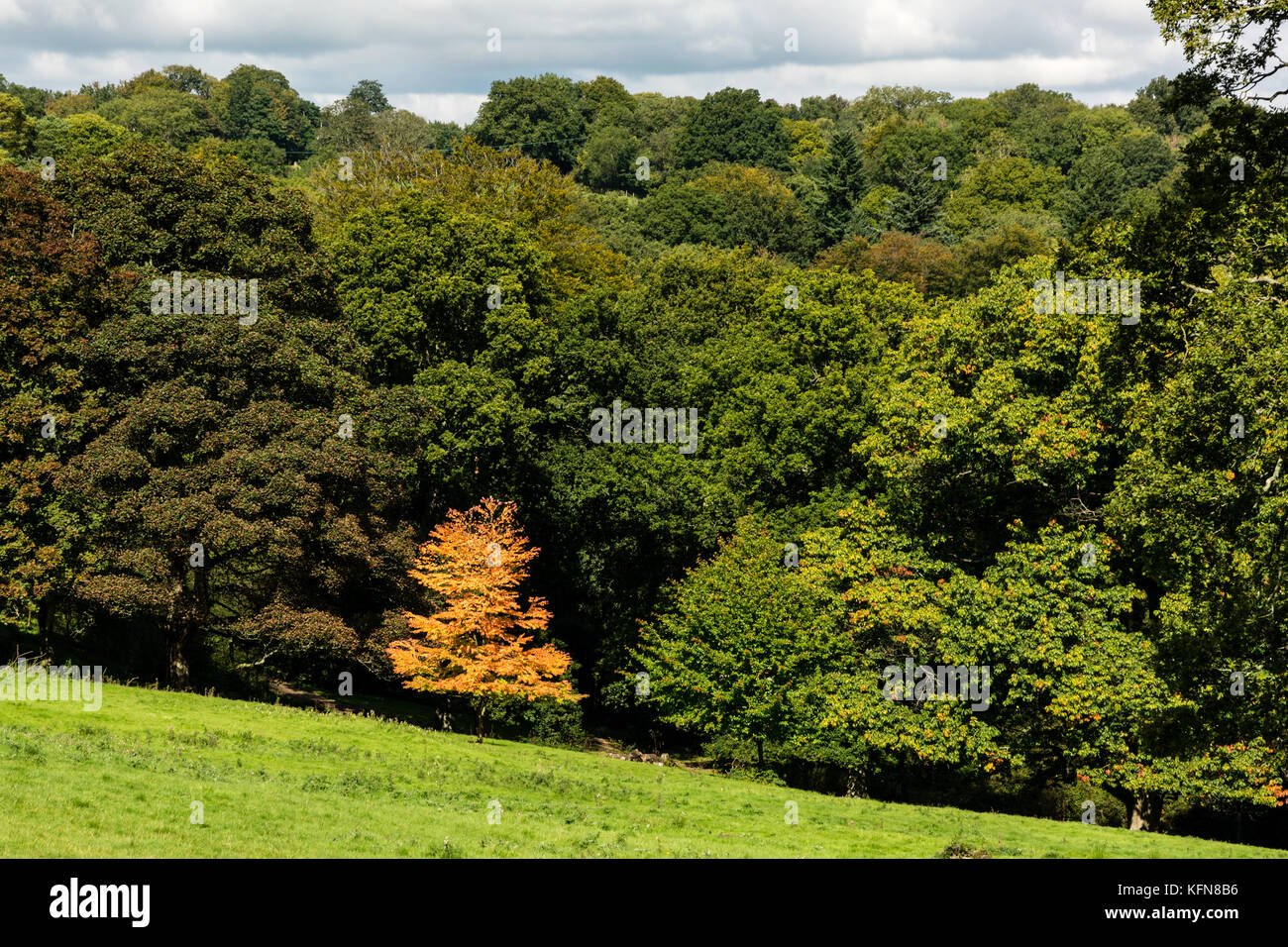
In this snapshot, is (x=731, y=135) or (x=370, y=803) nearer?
(x=370, y=803)

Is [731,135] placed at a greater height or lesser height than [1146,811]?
greater

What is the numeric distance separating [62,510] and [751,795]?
2344 centimetres

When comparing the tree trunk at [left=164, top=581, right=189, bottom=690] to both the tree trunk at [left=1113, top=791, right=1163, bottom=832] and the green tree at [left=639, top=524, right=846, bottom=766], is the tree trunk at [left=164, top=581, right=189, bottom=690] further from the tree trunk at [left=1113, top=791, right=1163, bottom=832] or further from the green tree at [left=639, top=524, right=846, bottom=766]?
the tree trunk at [left=1113, top=791, right=1163, bottom=832]

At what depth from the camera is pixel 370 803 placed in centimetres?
2444

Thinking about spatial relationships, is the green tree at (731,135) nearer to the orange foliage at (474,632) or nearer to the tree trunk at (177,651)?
the orange foliage at (474,632)

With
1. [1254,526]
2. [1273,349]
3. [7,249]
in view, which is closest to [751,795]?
[1254,526]

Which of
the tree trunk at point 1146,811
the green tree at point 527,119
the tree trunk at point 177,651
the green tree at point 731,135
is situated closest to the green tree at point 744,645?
the tree trunk at point 1146,811

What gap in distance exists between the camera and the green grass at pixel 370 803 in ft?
65.3

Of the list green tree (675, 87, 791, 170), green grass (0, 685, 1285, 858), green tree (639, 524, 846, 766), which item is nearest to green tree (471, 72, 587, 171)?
green tree (675, 87, 791, 170)

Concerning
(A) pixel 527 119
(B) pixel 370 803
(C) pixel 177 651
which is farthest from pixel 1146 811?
(A) pixel 527 119

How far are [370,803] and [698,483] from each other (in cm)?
2592

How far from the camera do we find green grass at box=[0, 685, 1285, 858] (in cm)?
1989

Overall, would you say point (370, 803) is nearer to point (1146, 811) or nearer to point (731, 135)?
point (1146, 811)
